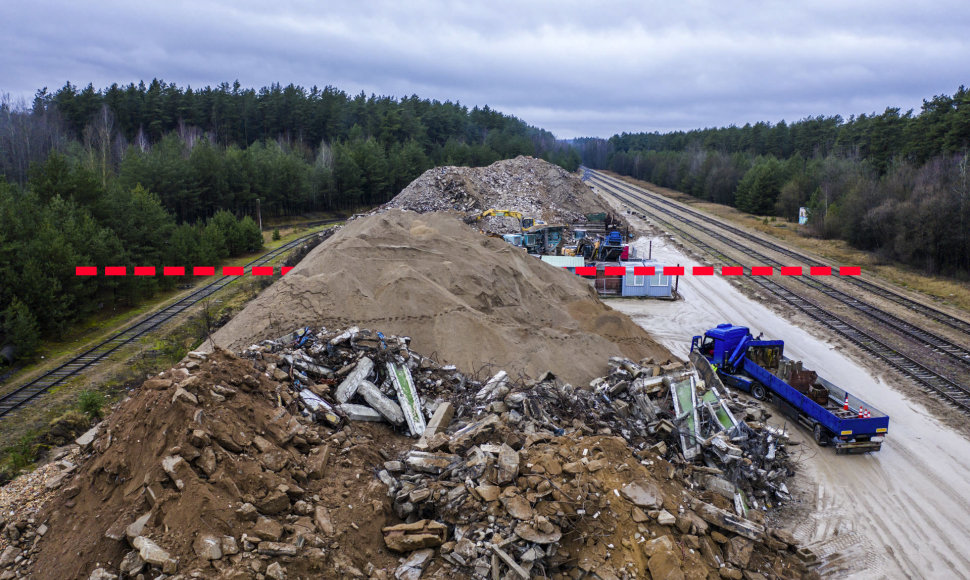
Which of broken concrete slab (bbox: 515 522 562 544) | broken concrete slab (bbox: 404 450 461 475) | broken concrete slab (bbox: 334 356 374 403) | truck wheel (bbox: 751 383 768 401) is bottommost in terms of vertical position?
truck wheel (bbox: 751 383 768 401)

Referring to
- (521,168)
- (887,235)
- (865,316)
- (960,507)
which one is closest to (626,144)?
(521,168)

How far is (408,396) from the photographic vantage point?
1209 cm

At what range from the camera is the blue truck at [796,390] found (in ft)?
45.1

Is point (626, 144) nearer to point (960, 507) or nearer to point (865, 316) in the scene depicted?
point (865, 316)

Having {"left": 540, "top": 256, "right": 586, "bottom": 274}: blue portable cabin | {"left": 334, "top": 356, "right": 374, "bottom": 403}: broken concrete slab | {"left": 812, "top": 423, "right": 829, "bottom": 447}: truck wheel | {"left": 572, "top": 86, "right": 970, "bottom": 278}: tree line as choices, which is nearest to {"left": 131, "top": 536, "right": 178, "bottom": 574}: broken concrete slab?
{"left": 334, "top": 356, "right": 374, "bottom": 403}: broken concrete slab

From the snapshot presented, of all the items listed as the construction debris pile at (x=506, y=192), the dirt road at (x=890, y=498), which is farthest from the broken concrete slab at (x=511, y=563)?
the construction debris pile at (x=506, y=192)

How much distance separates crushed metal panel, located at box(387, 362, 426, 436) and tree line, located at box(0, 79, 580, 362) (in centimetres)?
1491

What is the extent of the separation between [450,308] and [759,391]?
32.1ft

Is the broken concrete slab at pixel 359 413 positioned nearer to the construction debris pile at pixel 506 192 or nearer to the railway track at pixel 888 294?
the railway track at pixel 888 294

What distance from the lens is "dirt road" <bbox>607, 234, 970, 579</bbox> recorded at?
10422mm

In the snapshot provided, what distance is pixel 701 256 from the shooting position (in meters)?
39.6

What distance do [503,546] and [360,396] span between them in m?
5.29

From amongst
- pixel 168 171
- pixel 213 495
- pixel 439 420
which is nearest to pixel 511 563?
pixel 439 420

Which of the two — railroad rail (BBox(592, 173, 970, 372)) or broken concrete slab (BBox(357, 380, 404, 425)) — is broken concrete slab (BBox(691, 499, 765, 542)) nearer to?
broken concrete slab (BBox(357, 380, 404, 425))
